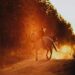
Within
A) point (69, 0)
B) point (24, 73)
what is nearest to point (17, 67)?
point (24, 73)

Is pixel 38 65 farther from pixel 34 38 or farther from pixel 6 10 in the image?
pixel 6 10

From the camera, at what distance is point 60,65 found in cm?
568

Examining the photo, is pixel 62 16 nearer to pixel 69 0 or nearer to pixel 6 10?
pixel 69 0

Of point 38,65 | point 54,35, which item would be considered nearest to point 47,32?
point 54,35

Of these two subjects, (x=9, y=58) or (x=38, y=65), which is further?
(x=9, y=58)

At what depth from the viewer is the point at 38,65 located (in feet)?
18.8

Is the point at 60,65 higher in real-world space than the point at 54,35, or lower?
lower

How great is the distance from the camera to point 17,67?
19.2 feet

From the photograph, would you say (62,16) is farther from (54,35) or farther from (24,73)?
(24,73)

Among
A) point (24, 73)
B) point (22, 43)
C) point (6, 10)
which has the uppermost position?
point (6, 10)

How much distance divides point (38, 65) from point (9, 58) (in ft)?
→ 1.97

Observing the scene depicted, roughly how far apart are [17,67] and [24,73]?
25cm

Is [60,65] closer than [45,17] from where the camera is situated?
Yes

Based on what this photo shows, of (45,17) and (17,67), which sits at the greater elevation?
(45,17)
